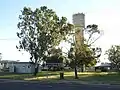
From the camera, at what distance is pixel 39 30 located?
2707 inches

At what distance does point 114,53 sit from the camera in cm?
9881

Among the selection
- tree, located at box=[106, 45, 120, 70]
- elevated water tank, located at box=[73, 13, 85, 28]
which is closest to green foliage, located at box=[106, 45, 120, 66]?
tree, located at box=[106, 45, 120, 70]

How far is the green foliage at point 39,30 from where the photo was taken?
68.8 metres

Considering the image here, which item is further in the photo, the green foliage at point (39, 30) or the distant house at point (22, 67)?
the distant house at point (22, 67)

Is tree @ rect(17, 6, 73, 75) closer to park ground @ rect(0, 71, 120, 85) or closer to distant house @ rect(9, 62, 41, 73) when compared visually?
park ground @ rect(0, 71, 120, 85)

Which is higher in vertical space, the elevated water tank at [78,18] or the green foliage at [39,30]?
the elevated water tank at [78,18]

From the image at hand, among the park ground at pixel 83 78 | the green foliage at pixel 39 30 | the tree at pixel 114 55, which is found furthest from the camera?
the tree at pixel 114 55

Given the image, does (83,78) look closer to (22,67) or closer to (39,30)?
(39,30)

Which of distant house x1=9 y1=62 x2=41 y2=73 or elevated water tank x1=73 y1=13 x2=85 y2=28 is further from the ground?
elevated water tank x1=73 y1=13 x2=85 y2=28

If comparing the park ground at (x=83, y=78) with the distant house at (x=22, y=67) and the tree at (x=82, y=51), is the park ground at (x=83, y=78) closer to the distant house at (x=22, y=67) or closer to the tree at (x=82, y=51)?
the tree at (x=82, y=51)

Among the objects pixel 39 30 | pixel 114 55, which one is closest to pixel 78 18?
pixel 114 55

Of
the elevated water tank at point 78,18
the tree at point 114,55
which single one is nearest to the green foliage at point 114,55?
the tree at point 114,55

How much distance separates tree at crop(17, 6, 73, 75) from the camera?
6888 centimetres

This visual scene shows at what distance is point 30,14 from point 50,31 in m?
5.32
